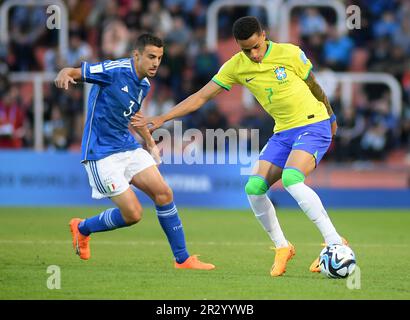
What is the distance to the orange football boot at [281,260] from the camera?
956 centimetres

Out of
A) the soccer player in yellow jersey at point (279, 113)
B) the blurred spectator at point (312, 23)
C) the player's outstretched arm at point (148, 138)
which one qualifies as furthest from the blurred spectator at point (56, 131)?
the soccer player in yellow jersey at point (279, 113)

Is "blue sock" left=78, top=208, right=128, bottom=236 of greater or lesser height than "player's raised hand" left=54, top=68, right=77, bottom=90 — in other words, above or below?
below

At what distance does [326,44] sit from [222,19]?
2452 mm

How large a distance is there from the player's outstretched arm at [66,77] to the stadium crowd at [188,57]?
9.86 meters

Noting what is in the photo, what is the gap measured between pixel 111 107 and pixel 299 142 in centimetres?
192

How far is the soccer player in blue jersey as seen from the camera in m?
9.81

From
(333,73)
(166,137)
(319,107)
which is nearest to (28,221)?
(166,137)

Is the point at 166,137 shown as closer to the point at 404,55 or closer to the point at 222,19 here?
the point at 222,19

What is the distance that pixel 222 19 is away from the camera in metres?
22.0

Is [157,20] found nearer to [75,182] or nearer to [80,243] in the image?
[75,182]

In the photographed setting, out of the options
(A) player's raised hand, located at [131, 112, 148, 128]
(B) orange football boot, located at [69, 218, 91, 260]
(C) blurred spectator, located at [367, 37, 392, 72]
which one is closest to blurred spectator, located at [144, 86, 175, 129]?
→ (C) blurred spectator, located at [367, 37, 392, 72]

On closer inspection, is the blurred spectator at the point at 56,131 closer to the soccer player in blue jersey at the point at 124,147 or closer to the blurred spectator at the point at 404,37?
the blurred spectator at the point at 404,37

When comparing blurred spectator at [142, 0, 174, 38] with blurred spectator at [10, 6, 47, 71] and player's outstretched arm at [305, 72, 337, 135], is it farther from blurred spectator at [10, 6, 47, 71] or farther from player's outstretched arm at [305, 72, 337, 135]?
player's outstretched arm at [305, 72, 337, 135]

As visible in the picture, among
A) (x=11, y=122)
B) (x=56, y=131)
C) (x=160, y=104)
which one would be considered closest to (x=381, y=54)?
(x=160, y=104)
